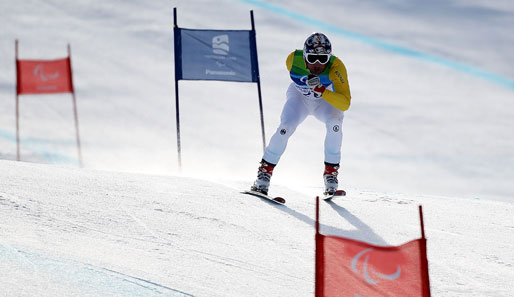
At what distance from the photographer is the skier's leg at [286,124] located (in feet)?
23.9

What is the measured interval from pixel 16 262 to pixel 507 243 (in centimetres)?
475

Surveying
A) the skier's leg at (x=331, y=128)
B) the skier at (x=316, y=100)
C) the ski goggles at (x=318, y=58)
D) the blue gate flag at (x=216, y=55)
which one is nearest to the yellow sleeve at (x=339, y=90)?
the skier at (x=316, y=100)

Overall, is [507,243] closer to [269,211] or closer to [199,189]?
[269,211]

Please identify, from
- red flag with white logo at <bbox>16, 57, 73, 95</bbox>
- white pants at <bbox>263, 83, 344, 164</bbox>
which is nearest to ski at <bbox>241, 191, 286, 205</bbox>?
white pants at <bbox>263, 83, 344, 164</bbox>

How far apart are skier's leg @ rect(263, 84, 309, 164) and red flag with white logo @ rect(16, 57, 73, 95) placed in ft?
28.5

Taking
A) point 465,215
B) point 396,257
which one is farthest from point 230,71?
point 396,257

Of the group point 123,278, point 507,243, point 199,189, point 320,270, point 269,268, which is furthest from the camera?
point 199,189

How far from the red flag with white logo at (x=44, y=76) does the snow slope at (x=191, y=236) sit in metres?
7.07

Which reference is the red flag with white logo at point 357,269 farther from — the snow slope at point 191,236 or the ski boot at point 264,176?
the ski boot at point 264,176

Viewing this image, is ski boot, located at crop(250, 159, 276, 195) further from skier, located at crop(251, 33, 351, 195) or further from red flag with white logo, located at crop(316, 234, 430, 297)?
red flag with white logo, located at crop(316, 234, 430, 297)

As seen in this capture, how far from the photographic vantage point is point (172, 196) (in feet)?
23.1

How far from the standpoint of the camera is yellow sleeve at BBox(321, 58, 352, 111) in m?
6.92

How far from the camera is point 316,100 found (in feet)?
23.9

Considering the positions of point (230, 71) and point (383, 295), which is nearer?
point (383, 295)
